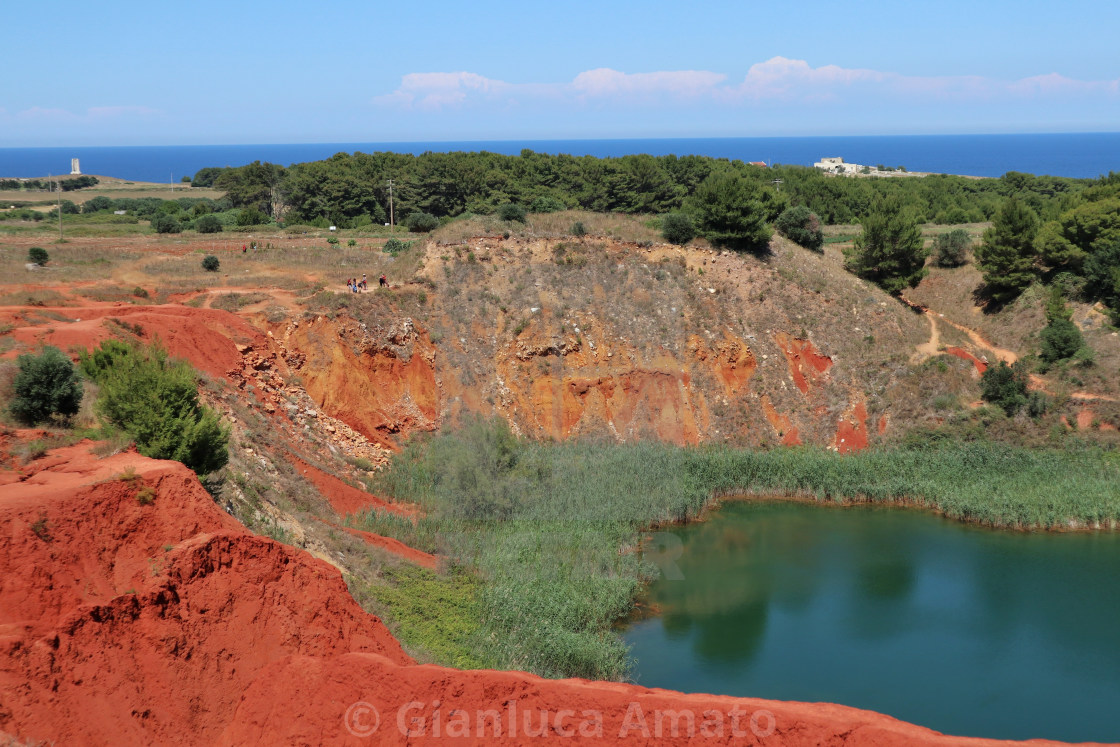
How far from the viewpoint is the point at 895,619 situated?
67.9 feet

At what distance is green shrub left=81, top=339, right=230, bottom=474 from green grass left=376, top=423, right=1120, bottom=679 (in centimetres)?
617

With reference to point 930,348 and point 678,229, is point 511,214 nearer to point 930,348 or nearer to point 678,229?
point 678,229

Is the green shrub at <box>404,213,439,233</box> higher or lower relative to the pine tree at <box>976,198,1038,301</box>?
higher

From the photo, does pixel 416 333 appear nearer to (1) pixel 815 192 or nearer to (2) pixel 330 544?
(2) pixel 330 544

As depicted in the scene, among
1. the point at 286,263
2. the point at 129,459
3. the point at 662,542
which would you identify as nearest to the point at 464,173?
the point at 286,263

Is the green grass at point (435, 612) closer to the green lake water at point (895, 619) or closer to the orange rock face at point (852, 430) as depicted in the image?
the green lake water at point (895, 619)

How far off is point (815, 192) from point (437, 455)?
41.6 m

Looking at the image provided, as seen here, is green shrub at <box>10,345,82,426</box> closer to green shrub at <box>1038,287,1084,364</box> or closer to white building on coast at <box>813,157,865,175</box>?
green shrub at <box>1038,287,1084,364</box>

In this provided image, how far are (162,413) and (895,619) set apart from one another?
1908 centimetres

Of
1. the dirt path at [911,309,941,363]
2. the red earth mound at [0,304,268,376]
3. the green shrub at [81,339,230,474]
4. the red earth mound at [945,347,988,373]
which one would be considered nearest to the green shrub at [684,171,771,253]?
the dirt path at [911,309,941,363]

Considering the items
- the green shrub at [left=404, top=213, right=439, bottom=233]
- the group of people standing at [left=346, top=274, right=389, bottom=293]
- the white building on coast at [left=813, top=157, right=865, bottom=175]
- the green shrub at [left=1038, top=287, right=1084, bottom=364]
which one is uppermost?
the white building on coast at [left=813, top=157, right=865, bottom=175]

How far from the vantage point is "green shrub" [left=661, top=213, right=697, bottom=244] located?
38.8 m

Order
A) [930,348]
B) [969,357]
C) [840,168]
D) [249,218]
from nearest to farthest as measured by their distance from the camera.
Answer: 1. [969,357]
2. [930,348]
3. [249,218]
4. [840,168]

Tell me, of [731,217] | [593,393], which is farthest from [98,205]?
[731,217]
